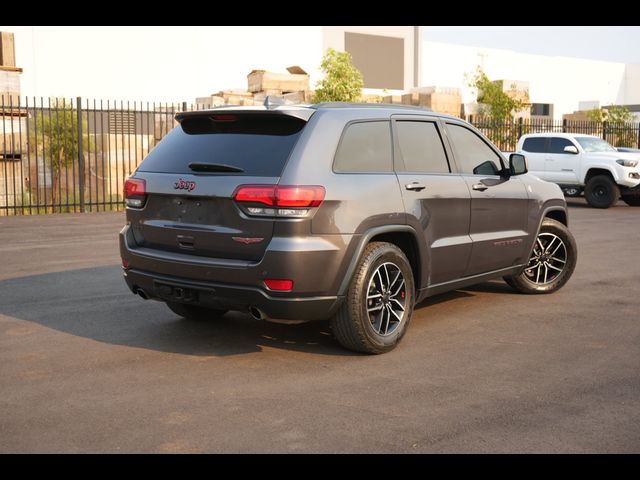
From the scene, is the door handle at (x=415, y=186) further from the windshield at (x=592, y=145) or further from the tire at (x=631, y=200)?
the tire at (x=631, y=200)

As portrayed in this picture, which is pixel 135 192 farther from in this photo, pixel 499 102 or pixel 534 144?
pixel 499 102

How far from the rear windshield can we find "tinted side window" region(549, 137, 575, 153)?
53.6 ft

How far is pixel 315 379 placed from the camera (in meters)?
5.12

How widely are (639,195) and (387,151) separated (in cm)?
1622

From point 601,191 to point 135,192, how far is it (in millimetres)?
16937

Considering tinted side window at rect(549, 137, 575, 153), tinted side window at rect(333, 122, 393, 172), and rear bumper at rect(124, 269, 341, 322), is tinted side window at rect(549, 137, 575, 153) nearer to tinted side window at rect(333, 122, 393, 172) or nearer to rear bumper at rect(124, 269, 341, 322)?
tinted side window at rect(333, 122, 393, 172)

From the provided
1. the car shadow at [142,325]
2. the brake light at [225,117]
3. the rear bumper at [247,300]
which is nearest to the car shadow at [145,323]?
the car shadow at [142,325]

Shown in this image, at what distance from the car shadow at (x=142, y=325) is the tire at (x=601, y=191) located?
15.2 meters

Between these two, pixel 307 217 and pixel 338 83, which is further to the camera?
pixel 338 83

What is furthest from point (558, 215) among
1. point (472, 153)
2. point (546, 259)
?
point (472, 153)

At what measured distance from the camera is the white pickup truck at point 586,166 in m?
19.8
